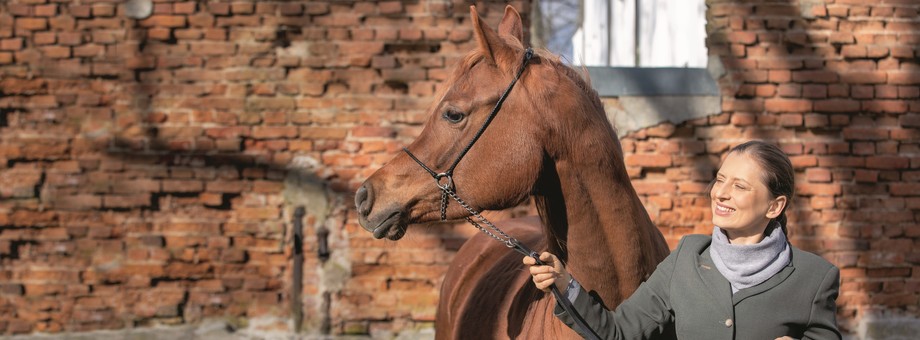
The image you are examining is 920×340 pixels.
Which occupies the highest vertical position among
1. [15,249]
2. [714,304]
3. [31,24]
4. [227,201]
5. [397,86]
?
[31,24]

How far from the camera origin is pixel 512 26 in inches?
110

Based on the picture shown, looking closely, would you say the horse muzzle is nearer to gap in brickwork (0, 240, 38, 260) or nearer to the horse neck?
the horse neck

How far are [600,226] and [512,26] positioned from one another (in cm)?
84

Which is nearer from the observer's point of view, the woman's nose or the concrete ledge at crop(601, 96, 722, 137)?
the woman's nose

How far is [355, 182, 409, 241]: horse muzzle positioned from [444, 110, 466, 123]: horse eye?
0.31m

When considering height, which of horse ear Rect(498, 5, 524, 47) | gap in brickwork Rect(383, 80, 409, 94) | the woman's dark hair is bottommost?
the woman's dark hair

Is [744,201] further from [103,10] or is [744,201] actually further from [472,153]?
[103,10]

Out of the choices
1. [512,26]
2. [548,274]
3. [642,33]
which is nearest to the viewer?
[548,274]

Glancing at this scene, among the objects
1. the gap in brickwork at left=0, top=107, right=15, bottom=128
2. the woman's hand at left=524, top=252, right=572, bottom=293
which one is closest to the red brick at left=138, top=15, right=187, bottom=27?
the gap in brickwork at left=0, top=107, right=15, bottom=128

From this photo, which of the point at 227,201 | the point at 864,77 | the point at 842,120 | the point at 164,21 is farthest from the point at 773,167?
the point at 164,21

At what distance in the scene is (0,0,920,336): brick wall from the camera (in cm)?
502

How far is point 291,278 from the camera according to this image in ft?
16.7

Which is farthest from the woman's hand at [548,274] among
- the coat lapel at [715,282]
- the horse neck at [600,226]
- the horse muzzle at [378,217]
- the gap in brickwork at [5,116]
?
the gap in brickwork at [5,116]

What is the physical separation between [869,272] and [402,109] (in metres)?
3.16
